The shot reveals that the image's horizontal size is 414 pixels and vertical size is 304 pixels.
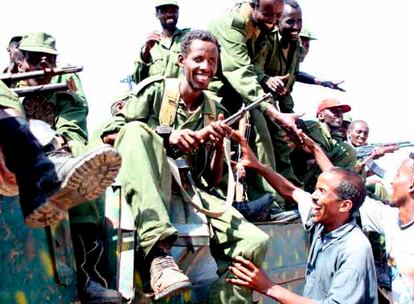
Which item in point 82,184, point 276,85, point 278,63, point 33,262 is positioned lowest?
point 33,262

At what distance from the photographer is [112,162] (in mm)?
2930

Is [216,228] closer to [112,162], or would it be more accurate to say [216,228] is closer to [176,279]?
[176,279]

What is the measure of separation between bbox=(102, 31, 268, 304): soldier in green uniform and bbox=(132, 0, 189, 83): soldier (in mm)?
2365

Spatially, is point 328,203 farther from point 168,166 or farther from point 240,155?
point 240,155

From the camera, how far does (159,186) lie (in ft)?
13.2

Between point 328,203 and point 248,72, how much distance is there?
2.10m

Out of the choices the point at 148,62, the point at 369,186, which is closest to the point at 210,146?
the point at 148,62

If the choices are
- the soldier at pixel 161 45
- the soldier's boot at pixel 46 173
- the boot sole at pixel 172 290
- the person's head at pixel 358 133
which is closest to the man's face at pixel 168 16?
the soldier at pixel 161 45

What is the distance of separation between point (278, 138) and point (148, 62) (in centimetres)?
161

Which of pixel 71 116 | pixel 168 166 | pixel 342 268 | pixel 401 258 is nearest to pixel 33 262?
pixel 168 166

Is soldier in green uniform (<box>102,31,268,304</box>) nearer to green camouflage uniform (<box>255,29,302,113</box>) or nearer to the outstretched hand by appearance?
the outstretched hand

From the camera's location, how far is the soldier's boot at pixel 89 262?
11.5 feet

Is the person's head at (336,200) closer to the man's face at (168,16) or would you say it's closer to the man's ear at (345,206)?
the man's ear at (345,206)

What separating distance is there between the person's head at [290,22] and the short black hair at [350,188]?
2.58 m
